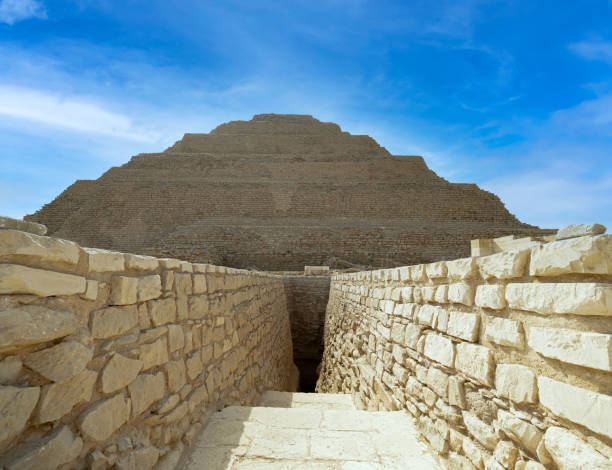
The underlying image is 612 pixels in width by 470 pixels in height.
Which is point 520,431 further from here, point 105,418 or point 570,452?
point 105,418

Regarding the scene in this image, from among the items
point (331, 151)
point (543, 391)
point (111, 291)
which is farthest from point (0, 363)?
point (331, 151)

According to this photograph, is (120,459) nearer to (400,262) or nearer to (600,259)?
(600,259)

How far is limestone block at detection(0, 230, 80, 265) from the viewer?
4.36ft

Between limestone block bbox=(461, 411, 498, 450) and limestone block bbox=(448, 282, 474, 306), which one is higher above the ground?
limestone block bbox=(448, 282, 474, 306)

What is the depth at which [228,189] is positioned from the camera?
3259 centimetres

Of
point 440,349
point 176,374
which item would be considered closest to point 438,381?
point 440,349

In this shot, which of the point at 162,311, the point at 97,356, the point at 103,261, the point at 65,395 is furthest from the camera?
the point at 162,311

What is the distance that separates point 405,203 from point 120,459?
32.2 metres

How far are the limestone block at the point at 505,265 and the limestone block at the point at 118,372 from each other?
182 cm

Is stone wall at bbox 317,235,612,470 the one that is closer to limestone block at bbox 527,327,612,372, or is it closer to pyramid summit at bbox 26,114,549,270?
limestone block at bbox 527,327,612,372

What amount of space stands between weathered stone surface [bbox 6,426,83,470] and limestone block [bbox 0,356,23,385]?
0.81 feet

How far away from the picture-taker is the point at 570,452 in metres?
1.32

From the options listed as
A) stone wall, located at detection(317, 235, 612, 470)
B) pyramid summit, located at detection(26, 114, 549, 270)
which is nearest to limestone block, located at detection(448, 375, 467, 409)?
stone wall, located at detection(317, 235, 612, 470)

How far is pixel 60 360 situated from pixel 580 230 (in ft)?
6.77
